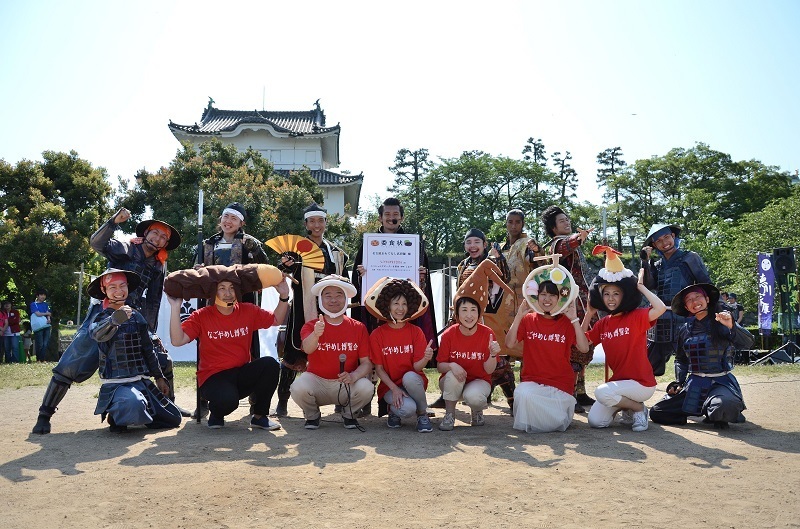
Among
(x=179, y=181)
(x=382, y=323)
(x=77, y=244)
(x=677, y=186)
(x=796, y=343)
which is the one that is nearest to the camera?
(x=382, y=323)

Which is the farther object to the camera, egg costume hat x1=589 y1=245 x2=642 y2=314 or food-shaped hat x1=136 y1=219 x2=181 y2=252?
food-shaped hat x1=136 y1=219 x2=181 y2=252

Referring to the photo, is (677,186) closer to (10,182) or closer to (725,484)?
(10,182)

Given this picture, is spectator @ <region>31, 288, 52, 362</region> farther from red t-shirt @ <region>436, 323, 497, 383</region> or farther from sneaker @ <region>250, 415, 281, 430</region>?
red t-shirt @ <region>436, 323, 497, 383</region>

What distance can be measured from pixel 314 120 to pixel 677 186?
19080 millimetres

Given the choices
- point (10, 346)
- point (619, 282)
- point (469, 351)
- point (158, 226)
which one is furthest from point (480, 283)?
point (10, 346)

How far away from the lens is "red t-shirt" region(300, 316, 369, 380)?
5789 mm

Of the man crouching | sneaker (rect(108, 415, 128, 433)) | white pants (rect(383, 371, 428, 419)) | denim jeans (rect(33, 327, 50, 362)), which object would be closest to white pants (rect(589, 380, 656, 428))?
white pants (rect(383, 371, 428, 419))

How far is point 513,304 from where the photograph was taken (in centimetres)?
710

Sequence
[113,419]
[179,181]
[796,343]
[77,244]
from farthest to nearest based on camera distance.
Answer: [179,181] → [77,244] → [796,343] → [113,419]

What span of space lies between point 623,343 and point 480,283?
53.4 inches

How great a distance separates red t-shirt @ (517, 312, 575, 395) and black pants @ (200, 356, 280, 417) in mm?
2138

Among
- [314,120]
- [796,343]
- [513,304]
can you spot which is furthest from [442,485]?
[314,120]

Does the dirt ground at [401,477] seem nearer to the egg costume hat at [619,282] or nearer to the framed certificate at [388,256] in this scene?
the egg costume hat at [619,282]

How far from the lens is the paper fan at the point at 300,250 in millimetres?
6105
